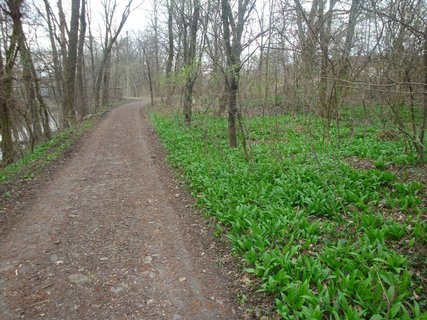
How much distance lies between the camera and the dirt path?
3.26 m

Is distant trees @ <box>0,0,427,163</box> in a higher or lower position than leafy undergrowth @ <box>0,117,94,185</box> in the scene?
higher

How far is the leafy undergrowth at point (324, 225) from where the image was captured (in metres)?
3.04

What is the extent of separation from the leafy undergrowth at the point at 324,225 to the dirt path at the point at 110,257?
61 cm

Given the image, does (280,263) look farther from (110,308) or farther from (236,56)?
(236,56)

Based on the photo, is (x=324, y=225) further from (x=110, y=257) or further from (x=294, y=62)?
(x=294, y=62)

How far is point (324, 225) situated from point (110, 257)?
3.16 metres

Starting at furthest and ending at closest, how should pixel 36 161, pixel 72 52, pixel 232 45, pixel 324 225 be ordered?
pixel 72 52 < pixel 36 161 < pixel 232 45 < pixel 324 225

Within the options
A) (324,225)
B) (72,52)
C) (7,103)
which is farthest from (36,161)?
(324,225)

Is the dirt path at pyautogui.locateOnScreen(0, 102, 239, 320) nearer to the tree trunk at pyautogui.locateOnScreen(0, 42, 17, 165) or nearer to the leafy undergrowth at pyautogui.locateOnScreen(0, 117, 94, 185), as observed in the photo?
the leafy undergrowth at pyautogui.locateOnScreen(0, 117, 94, 185)

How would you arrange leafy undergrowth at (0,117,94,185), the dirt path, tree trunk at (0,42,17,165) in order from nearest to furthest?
1. the dirt path
2. leafy undergrowth at (0,117,94,185)
3. tree trunk at (0,42,17,165)

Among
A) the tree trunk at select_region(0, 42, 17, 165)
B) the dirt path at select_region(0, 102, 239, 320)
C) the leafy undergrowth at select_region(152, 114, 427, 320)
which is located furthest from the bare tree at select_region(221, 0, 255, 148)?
the tree trunk at select_region(0, 42, 17, 165)

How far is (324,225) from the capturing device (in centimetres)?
434

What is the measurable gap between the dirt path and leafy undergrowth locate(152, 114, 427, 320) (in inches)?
24.0

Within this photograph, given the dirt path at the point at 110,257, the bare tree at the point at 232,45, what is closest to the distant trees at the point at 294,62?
the bare tree at the point at 232,45
